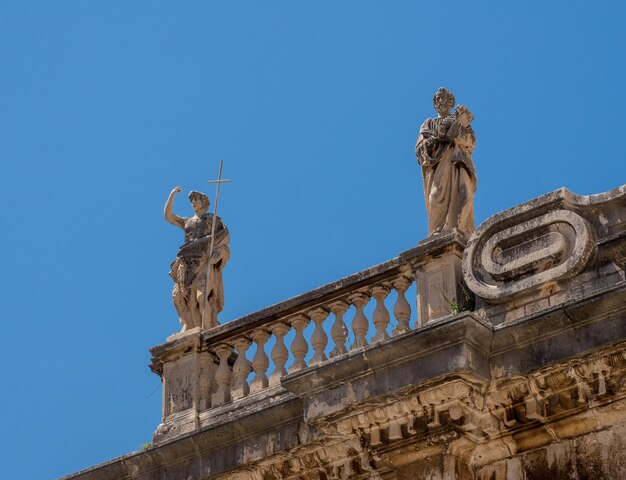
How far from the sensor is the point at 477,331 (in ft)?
39.3

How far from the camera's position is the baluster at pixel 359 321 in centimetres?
1355

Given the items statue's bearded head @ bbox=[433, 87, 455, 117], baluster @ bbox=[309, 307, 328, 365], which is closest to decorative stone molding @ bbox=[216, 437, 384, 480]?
baluster @ bbox=[309, 307, 328, 365]

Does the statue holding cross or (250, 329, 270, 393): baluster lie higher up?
the statue holding cross

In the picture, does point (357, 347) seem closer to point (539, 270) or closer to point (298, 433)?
point (298, 433)

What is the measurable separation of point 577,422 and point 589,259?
4.26ft

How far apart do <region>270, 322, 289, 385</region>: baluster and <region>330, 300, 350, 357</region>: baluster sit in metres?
0.58

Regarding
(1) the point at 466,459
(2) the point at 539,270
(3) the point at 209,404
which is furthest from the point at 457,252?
(3) the point at 209,404

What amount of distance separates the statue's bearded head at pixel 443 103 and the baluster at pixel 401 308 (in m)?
1.60

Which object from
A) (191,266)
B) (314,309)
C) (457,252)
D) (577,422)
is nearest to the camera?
(577,422)

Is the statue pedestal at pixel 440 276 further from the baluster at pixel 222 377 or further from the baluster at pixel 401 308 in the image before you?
the baluster at pixel 222 377

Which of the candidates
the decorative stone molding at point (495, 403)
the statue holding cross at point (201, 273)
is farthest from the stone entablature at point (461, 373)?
the statue holding cross at point (201, 273)

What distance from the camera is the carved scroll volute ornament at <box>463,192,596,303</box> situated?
1241 centimetres

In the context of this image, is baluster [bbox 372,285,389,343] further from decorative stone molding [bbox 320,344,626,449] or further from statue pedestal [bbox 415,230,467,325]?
decorative stone molding [bbox 320,344,626,449]

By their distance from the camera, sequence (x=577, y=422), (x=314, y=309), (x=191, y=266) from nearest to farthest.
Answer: (x=577, y=422), (x=314, y=309), (x=191, y=266)
